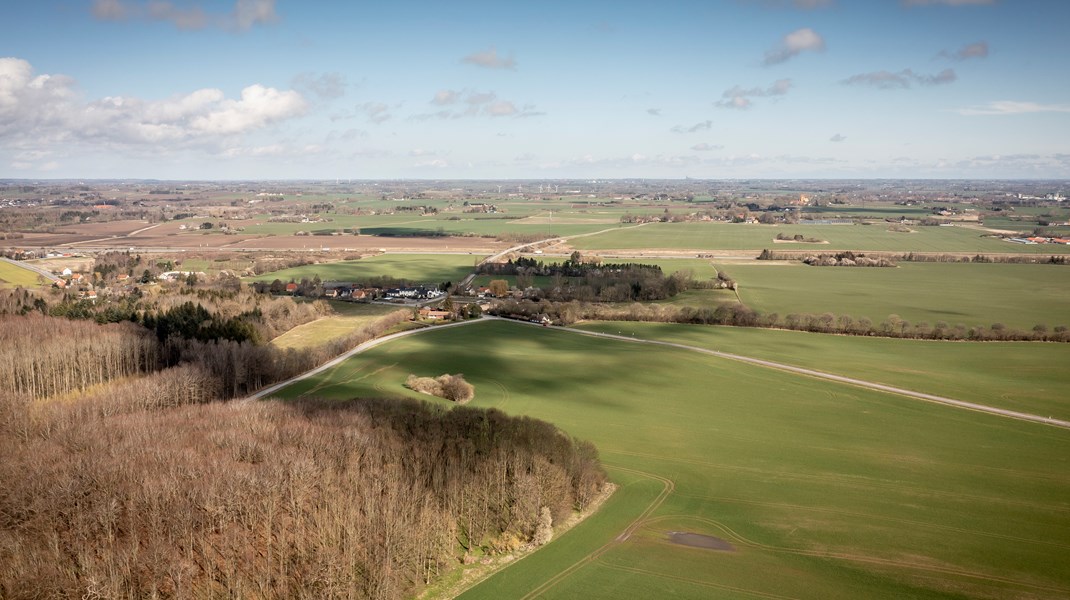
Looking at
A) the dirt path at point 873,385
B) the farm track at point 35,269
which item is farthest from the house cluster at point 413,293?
the farm track at point 35,269

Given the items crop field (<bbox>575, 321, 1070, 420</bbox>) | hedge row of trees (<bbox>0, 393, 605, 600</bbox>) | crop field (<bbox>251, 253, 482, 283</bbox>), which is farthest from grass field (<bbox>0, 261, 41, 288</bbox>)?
crop field (<bbox>575, 321, 1070, 420</bbox>)

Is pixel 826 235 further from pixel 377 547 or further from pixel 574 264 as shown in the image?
pixel 377 547

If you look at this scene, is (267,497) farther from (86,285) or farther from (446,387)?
(86,285)

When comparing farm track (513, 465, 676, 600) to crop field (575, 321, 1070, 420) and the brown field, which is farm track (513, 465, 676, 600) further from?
the brown field

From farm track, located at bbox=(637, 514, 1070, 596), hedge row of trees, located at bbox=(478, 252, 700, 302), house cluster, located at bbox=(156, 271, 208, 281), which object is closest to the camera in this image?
farm track, located at bbox=(637, 514, 1070, 596)

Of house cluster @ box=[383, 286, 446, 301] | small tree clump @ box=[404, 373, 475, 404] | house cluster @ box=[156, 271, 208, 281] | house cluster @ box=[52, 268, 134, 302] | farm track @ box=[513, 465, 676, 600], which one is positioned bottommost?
farm track @ box=[513, 465, 676, 600]

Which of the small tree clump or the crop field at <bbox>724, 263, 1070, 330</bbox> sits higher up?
the crop field at <bbox>724, 263, 1070, 330</bbox>

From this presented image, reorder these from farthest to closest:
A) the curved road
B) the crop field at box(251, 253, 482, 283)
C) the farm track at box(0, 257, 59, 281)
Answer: the crop field at box(251, 253, 482, 283), the farm track at box(0, 257, 59, 281), the curved road

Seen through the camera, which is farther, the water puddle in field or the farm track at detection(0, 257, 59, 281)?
the farm track at detection(0, 257, 59, 281)

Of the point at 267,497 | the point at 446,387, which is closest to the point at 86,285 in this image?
the point at 446,387

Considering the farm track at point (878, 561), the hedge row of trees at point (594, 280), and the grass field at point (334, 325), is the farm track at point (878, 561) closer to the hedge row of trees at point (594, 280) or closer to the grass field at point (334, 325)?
the grass field at point (334, 325)
